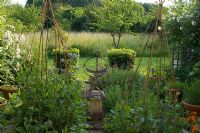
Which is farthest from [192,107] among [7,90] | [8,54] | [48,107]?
[8,54]

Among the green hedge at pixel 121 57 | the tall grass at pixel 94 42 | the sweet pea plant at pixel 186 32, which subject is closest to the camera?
the sweet pea plant at pixel 186 32

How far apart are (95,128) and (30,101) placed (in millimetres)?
1576

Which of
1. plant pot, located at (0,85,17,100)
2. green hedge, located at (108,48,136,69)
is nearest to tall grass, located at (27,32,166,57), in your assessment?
green hedge, located at (108,48,136,69)

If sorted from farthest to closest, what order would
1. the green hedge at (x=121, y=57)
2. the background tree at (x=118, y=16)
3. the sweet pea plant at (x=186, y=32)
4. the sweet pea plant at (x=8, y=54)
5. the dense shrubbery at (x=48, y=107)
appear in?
the background tree at (x=118, y=16), the green hedge at (x=121, y=57), the sweet pea plant at (x=186, y=32), the sweet pea plant at (x=8, y=54), the dense shrubbery at (x=48, y=107)

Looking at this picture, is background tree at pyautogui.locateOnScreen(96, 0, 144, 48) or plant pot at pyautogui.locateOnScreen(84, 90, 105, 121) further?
background tree at pyautogui.locateOnScreen(96, 0, 144, 48)

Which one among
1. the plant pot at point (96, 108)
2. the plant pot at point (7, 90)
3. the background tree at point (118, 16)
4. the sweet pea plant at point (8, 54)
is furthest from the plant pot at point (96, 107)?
the background tree at point (118, 16)

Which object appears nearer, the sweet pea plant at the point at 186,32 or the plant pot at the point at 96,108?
the plant pot at the point at 96,108

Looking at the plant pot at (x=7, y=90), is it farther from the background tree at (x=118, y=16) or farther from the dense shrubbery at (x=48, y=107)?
the background tree at (x=118, y=16)

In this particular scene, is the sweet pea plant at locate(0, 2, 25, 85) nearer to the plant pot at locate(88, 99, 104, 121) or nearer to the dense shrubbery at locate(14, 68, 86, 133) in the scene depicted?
the plant pot at locate(88, 99, 104, 121)

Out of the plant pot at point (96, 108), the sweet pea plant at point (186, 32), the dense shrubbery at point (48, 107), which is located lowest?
the plant pot at point (96, 108)

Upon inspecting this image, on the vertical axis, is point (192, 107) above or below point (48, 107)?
below

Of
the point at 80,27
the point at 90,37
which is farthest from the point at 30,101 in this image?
the point at 80,27

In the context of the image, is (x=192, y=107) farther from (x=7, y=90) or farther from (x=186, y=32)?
(x=186, y=32)

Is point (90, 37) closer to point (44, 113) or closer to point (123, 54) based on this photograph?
point (123, 54)
